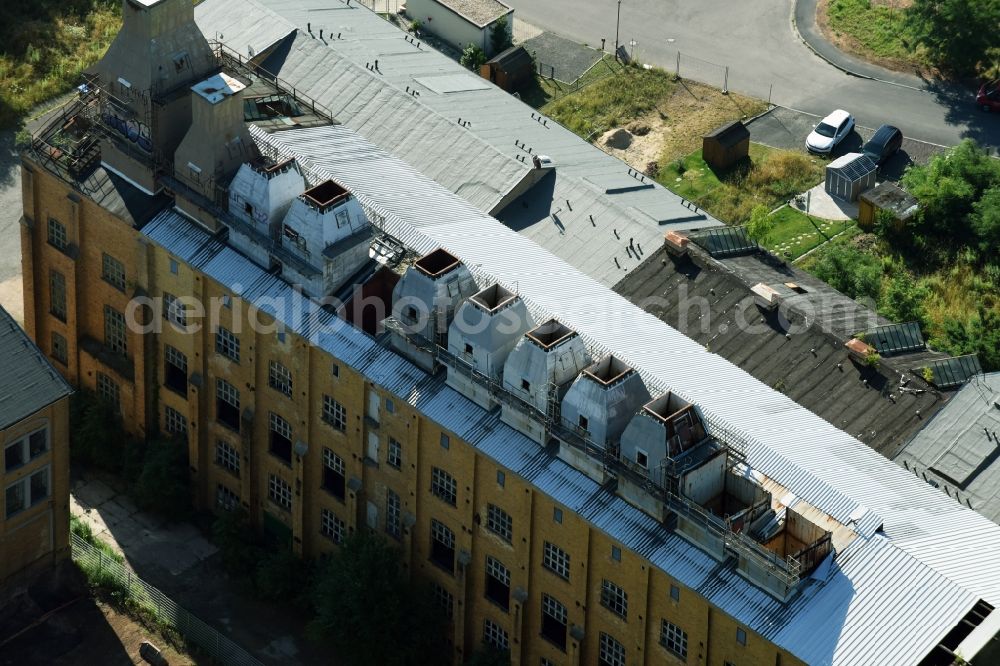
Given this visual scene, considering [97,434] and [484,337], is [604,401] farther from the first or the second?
[97,434]

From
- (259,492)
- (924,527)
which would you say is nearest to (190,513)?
(259,492)

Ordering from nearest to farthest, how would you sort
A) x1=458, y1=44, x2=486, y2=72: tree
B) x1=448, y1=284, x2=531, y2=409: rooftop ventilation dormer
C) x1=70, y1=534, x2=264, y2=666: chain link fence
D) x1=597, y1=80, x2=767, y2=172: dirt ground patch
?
1. x1=448, y1=284, x2=531, y2=409: rooftop ventilation dormer
2. x1=70, y1=534, x2=264, y2=666: chain link fence
3. x1=597, y1=80, x2=767, y2=172: dirt ground patch
4. x1=458, y1=44, x2=486, y2=72: tree

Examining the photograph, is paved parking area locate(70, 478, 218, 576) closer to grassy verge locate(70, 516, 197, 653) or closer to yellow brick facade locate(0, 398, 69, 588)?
grassy verge locate(70, 516, 197, 653)

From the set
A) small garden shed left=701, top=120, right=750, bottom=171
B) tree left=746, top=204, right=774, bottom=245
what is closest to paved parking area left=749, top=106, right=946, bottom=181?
small garden shed left=701, top=120, right=750, bottom=171

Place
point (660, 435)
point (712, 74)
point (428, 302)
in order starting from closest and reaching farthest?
point (660, 435) → point (428, 302) → point (712, 74)

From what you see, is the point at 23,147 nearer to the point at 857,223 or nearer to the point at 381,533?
the point at 381,533

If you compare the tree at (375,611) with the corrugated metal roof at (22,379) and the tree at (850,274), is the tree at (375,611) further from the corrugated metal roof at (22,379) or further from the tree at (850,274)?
the tree at (850,274)

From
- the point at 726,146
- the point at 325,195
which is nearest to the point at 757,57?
the point at 726,146
